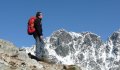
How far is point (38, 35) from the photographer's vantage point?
1158 inches

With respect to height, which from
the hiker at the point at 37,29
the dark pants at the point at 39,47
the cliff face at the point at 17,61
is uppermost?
the hiker at the point at 37,29

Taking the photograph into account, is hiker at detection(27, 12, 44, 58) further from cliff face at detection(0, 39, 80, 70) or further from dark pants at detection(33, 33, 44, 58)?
cliff face at detection(0, 39, 80, 70)

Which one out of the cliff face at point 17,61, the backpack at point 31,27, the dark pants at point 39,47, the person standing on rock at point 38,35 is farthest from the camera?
the dark pants at point 39,47

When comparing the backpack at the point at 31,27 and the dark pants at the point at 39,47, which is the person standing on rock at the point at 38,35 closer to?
the dark pants at the point at 39,47

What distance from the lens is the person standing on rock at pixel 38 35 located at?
28816 mm

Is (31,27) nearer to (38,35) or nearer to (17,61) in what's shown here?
(38,35)

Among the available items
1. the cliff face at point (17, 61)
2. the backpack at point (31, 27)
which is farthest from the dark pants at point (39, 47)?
the backpack at point (31, 27)

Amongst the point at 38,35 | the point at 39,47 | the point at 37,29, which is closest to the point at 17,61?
the point at 37,29

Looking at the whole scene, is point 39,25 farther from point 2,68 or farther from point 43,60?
point 2,68

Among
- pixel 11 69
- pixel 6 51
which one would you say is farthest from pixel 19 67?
pixel 6 51

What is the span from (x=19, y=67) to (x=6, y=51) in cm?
335

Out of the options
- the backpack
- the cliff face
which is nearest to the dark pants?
the cliff face

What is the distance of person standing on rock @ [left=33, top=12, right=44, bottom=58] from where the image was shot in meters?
28.8

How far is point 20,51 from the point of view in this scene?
29.2 meters
